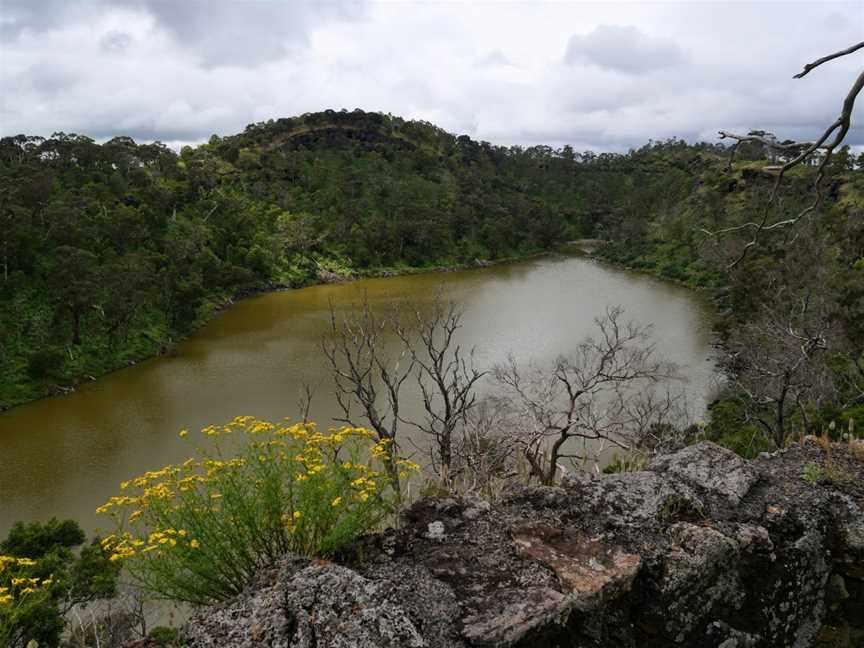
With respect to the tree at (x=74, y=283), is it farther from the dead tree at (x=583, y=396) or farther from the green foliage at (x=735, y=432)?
the green foliage at (x=735, y=432)

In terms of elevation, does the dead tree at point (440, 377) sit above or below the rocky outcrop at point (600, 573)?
below

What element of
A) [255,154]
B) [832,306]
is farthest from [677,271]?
[255,154]

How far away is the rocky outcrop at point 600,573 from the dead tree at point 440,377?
4.70 metres

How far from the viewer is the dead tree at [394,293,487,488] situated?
9.70 m

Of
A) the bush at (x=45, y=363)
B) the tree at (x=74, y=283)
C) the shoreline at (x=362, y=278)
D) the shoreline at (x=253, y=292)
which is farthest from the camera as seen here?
the tree at (x=74, y=283)

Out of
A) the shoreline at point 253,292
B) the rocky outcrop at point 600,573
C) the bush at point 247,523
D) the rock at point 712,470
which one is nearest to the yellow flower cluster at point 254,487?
the bush at point 247,523

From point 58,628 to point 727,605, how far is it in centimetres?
769

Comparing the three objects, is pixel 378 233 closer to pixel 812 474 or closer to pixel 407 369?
pixel 407 369

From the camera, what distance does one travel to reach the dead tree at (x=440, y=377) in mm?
9695

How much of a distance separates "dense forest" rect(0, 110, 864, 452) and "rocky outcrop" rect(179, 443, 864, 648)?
1.41 meters

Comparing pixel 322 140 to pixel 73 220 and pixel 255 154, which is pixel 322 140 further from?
pixel 73 220

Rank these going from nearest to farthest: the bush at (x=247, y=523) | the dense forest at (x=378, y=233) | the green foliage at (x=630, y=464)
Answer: the bush at (x=247, y=523) < the green foliage at (x=630, y=464) < the dense forest at (x=378, y=233)

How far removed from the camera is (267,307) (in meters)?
36.2

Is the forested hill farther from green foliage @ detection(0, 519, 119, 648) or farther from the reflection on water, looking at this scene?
green foliage @ detection(0, 519, 119, 648)
